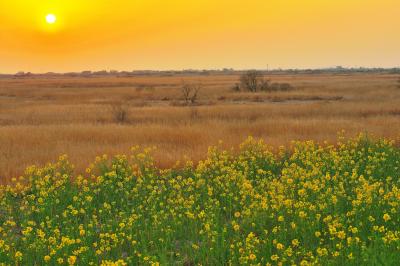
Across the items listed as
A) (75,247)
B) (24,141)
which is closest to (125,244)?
(75,247)

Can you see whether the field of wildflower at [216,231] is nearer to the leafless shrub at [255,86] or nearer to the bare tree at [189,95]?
the bare tree at [189,95]

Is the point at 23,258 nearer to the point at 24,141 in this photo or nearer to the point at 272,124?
the point at 24,141

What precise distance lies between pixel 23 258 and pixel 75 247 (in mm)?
781

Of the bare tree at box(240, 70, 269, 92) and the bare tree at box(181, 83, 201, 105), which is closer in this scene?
the bare tree at box(181, 83, 201, 105)

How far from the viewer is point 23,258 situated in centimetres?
700

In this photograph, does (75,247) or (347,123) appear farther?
(347,123)

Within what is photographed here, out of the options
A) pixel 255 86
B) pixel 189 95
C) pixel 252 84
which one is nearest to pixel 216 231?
pixel 189 95

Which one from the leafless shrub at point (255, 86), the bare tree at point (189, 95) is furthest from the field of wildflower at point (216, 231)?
the leafless shrub at point (255, 86)

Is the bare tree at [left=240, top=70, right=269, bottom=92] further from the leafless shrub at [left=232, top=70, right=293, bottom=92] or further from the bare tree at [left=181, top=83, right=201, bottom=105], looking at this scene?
the bare tree at [left=181, top=83, right=201, bottom=105]

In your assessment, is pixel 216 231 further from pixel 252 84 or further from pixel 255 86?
pixel 252 84

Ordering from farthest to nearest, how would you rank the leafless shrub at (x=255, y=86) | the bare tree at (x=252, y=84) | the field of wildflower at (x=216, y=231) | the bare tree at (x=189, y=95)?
the bare tree at (x=252, y=84) → the leafless shrub at (x=255, y=86) → the bare tree at (x=189, y=95) → the field of wildflower at (x=216, y=231)

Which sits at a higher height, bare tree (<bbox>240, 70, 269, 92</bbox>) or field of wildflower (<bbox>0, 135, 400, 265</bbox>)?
bare tree (<bbox>240, 70, 269, 92</bbox>)

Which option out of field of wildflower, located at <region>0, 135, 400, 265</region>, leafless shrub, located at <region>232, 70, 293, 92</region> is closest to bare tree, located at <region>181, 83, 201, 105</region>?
leafless shrub, located at <region>232, 70, 293, 92</region>

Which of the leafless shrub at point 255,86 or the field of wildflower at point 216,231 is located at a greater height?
the leafless shrub at point 255,86
